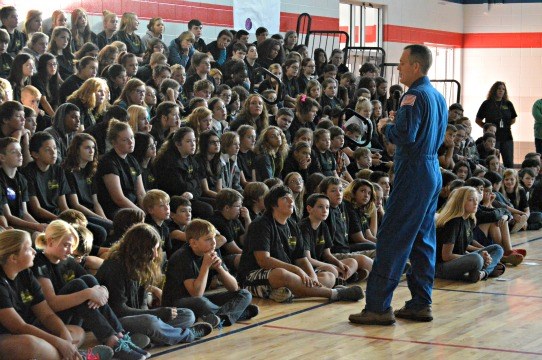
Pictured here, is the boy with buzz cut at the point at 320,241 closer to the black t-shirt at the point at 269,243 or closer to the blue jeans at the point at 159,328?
the black t-shirt at the point at 269,243

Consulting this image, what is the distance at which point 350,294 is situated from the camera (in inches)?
276

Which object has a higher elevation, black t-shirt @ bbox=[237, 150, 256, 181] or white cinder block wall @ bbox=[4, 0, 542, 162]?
white cinder block wall @ bbox=[4, 0, 542, 162]

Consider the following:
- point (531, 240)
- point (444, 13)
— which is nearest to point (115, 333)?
point (531, 240)

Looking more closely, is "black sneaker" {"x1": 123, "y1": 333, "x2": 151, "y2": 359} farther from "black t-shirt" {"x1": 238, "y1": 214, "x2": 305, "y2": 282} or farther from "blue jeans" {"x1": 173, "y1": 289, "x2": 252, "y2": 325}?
"black t-shirt" {"x1": 238, "y1": 214, "x2": 305, "y2": 282}

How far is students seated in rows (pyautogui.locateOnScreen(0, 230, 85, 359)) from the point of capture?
16.2 feet

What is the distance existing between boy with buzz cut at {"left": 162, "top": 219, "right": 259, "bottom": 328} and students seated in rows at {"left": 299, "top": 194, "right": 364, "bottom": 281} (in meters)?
1.30

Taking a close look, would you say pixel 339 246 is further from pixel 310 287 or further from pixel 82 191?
pixel 82 191

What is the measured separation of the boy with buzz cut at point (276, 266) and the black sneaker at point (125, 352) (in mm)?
1846

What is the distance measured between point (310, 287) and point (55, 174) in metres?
2.04

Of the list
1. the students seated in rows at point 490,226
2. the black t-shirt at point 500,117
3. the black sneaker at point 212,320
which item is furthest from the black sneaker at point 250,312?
the black t-shirt at point 500,117

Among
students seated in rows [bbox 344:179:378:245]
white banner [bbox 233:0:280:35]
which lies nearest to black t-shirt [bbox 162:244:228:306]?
students seated in rows [bbox 344:179:378:245]

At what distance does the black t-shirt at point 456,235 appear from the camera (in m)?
8.07

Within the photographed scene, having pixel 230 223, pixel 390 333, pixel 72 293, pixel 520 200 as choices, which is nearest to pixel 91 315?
pixel 72 293

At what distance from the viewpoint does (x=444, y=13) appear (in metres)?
19.6
